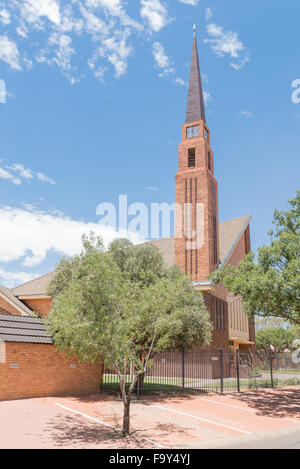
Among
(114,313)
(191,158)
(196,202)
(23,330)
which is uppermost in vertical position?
(191,158)

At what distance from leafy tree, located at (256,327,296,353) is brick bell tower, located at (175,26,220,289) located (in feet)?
75.9

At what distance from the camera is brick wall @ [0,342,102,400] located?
43.5 feet

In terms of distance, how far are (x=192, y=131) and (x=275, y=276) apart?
67.6ft

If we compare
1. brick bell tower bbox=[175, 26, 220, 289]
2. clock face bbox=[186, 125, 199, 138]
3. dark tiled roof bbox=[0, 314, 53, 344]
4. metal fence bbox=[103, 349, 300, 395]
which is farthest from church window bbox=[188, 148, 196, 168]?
dark tiled roof bbox=[0, 314, 53, 344]

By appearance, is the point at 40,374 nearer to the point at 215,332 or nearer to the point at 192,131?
the point at 215,332

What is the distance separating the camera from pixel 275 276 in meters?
15.3

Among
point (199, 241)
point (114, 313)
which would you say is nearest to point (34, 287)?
point (199, 241)

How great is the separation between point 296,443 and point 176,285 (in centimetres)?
481

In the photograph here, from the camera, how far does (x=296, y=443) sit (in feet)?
29.8

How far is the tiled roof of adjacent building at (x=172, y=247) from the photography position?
31.8m

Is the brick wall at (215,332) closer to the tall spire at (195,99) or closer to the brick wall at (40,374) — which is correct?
the brick wall at (40,374)

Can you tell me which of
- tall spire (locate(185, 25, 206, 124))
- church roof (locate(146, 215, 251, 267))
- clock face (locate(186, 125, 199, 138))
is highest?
tall spire (locate(185, 25, 206, 124))

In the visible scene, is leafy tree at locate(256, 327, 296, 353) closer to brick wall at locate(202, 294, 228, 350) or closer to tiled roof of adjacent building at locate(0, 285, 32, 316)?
brick wall at locate(202, 294, 228, 350)

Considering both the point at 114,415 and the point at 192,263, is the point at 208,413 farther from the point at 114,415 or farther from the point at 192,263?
the point at 192,263
